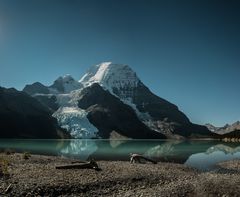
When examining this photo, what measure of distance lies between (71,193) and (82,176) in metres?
5.36

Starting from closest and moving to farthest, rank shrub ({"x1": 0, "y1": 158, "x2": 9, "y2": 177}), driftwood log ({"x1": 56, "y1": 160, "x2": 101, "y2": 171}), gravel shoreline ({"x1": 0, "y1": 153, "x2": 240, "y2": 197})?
gravel shoreline ({"x1": 0, "y1": 153, "x2": 240, "y2": 197})
shrub ({"x1": 0, "y1": 158, "x2": 9, "y2": 177})
driftwood log ({"x1": 56, "y1": 160, "x2": 101, "y2": 171})

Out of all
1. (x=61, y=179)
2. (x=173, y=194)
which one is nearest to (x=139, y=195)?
(x=173, y=194)

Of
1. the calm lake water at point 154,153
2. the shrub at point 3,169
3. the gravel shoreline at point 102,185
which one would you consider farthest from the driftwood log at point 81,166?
the calm lake water at point 154,153

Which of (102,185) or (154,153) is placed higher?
(102,185)

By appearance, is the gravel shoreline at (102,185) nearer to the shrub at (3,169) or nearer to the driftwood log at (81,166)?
the shrub at (3,169)

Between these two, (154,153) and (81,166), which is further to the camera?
(154,153)

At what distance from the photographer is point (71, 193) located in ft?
83.8

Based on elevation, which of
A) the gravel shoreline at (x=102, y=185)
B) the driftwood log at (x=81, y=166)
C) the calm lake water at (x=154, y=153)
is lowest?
the calm lake water at (x=154, y=153)

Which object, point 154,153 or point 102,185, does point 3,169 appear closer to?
point 102,185

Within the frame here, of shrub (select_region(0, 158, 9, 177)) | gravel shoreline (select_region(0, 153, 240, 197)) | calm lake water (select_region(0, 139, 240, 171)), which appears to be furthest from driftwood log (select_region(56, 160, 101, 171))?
calm lake water (select_region(0, 139, 240, 171))

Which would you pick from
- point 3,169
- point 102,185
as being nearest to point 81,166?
point 102,185

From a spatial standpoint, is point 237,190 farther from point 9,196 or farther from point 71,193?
point 9,196

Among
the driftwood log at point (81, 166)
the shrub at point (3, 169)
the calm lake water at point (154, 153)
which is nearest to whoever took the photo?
the shrub at point (3, 169)

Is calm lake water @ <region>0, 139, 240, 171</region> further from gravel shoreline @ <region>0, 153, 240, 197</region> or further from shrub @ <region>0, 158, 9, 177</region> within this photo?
shrub @ <region>0, 158, 9, 177</region>
